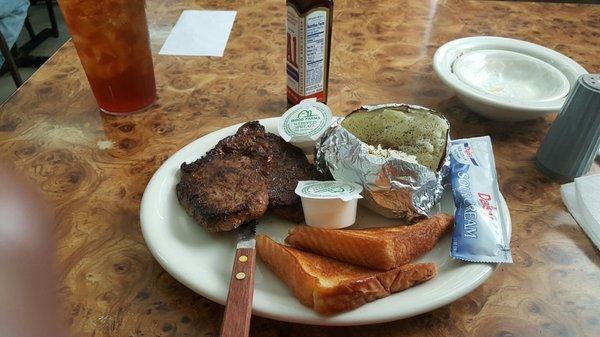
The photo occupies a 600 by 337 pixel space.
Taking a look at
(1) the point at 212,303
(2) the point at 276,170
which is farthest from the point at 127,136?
(1) the point at 212,303

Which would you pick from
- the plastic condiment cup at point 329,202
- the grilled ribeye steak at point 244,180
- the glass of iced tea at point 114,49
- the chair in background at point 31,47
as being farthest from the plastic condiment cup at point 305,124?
the chair in background at point 31,47

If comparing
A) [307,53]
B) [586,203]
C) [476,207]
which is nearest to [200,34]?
[307,53]

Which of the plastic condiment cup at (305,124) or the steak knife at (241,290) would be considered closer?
the steak knife at (241,290)

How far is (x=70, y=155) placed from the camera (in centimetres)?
93

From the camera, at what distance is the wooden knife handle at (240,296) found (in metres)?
0.52

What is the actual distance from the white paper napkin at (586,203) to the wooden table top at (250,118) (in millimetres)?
17

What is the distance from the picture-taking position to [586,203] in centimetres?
77

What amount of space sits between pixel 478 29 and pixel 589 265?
92 centimetres

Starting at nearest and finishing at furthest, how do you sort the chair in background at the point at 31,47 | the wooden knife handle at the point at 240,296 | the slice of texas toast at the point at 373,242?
1. the wooden knife handle at the point at 240,296
2. the slice of texas toast at the point at 373,242
3. the chair in background at the point at 31,47

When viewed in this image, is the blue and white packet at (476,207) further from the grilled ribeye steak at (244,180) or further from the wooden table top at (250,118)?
the grilled ribeye steak at (244,180)

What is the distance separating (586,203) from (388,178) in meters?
0.36

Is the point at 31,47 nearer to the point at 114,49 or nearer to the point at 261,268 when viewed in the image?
the point at 114,49

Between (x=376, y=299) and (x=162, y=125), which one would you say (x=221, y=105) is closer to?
(x=162, y=125)

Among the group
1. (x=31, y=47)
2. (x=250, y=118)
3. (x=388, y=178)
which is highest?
(x=388, y=178)
